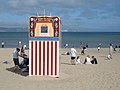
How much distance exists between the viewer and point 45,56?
13.4 metres

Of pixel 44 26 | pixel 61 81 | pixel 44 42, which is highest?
pixel 44 26

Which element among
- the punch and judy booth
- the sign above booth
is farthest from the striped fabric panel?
the sign above booth

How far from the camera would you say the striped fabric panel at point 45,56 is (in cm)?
1338

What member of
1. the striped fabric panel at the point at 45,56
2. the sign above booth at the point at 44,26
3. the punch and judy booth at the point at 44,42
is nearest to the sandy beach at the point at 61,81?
the striped fabric panel at the point at 45,56

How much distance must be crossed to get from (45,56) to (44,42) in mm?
594

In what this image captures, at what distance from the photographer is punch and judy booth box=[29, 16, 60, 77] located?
1330 cm

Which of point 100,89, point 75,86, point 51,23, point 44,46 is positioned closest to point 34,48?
point 44,46

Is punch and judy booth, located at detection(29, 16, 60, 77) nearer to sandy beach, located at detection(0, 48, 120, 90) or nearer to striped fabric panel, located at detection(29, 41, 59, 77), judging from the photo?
striped fabric panel, located at detection(29, 41, 59, 77)

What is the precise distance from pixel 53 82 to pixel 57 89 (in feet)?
4.83

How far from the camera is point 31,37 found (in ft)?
44.0

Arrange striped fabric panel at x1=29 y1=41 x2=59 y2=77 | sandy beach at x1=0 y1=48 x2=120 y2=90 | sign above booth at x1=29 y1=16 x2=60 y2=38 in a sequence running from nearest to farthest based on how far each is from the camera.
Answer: sandy beach at x1=0 y1=48 x2=120 y2=90 → sign above booth at x1=29 y1=16 x2=60 y2=38 → striped fabric panel at x1=29 y1=41 x2=59 y2=77

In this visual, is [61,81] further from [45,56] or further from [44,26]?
[44,26]

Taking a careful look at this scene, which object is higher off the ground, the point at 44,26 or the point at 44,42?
the point at 44,26

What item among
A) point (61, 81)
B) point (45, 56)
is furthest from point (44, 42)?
point (61, 81)
